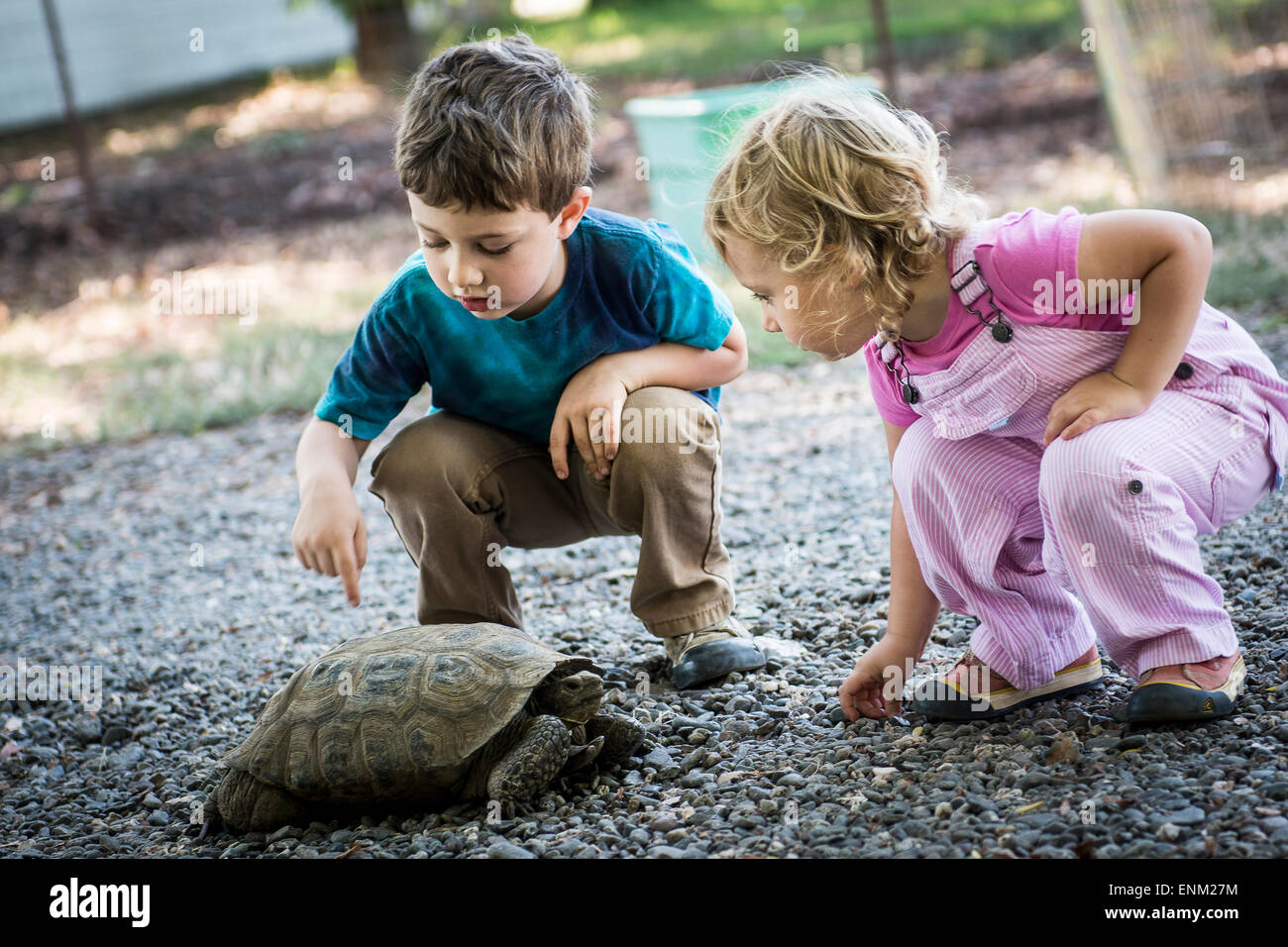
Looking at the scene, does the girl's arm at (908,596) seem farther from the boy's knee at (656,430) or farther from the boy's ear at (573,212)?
the boy's ear at (573,212)

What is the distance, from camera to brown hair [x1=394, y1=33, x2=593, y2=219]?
7.94ft

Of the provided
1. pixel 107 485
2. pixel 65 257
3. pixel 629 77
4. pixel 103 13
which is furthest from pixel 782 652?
pixel 103 13

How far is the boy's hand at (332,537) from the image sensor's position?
2441 millimetres

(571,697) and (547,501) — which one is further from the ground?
(547,501)

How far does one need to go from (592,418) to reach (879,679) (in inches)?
31.9

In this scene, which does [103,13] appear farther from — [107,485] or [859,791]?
[859,791]

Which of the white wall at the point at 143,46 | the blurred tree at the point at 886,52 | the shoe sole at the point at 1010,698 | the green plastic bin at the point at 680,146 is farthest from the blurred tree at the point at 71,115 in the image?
the shoe sole at the point at 1010,698

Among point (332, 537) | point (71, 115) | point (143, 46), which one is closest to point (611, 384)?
point (332, 537)

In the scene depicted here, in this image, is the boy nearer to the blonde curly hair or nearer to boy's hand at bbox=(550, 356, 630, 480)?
boy's hand at bbox=(550, 356, 630, 480)

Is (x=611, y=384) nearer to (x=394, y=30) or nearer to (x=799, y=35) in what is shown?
(x=799, y=35)

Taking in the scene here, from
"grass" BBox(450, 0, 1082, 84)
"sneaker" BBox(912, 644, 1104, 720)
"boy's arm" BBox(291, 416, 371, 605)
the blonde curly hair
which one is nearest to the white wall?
"grass" BBox(450, 0, 1082, 84)

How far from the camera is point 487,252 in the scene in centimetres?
248

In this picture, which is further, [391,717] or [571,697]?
[571,697]
